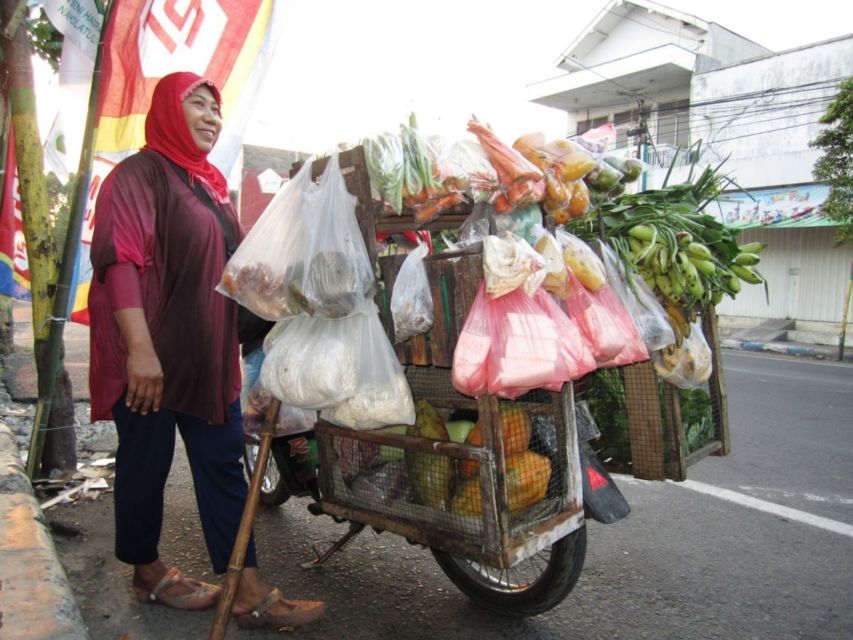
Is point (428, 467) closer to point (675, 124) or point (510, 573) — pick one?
point (510, 573)

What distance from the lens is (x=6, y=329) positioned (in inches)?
341

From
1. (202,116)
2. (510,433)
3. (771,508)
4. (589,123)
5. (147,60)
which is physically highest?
(589,123)

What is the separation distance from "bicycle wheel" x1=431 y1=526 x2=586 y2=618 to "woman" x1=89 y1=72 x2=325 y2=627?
0.58 meters

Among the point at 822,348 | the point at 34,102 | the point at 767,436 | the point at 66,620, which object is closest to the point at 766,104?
the point at 822,348

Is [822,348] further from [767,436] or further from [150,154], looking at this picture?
[150,154]

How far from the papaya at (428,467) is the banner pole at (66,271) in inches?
82.2

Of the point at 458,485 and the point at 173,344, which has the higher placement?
the point at 173,344

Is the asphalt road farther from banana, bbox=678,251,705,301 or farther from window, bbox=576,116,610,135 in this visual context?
window, bbox=576,116,610,135

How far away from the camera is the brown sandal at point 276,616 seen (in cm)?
223

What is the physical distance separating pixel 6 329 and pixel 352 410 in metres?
8.70

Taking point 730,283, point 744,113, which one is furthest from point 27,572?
point 744,113

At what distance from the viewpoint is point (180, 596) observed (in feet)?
7.86

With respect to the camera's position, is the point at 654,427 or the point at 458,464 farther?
the point at 654,427

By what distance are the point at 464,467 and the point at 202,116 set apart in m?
1.55
